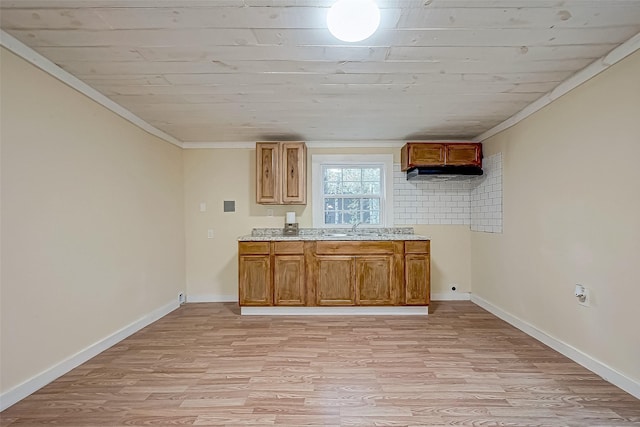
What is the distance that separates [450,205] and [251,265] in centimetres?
278

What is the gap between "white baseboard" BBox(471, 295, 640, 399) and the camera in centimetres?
210

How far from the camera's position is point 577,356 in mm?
2527

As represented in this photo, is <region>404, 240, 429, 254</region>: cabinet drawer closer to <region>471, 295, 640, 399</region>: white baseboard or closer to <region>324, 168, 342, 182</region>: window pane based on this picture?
<region>471, 295, 640, 399</region>: white baseboard

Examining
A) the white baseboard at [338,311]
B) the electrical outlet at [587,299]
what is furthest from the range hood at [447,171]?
the electrical outlet at [587,299]

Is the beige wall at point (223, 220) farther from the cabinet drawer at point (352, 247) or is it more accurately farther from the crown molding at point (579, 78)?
the crown molding at point (579, 78)

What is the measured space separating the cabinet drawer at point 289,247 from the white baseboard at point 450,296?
6.55ft

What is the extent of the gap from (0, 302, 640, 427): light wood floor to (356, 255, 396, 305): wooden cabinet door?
49 cm

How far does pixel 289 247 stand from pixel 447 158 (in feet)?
7.33

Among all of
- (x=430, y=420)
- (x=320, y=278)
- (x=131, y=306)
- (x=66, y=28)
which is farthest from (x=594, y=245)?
(x=131, y=306)

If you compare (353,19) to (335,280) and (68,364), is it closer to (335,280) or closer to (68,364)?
(335,280)

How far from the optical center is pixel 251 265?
3822 mm

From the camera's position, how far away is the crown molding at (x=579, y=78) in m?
2.00

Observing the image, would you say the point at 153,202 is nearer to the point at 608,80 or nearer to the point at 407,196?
the point at 407,196

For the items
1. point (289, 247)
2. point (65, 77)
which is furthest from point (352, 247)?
point (65, 77)
